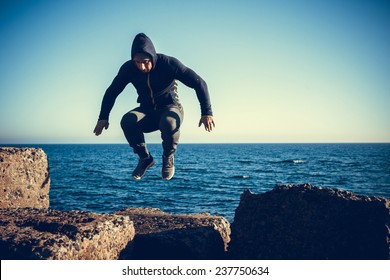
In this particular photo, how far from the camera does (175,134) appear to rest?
14.4 feet

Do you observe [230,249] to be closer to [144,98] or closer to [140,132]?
[140,132]

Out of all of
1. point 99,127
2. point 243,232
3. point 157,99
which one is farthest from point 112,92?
point 243,232

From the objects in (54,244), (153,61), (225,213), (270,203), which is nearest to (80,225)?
(54,244)

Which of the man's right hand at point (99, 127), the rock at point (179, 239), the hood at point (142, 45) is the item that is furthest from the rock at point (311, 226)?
the hood at point (142, 45)

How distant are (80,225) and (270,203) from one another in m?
2.43

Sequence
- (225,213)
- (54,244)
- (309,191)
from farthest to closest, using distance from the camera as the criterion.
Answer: (225,213) → (309,191) → (54,244)

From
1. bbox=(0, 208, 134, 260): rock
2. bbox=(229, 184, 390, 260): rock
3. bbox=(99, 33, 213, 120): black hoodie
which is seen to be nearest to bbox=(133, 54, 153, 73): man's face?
bbox=(99, 33, 213, 120): black hoodie

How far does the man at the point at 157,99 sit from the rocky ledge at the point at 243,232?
1239 mm

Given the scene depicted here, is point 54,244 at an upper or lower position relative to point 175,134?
lower

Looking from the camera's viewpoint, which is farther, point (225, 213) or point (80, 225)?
point (225, 213)

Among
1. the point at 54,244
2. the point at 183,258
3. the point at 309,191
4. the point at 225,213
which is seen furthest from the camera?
the point at 225,213

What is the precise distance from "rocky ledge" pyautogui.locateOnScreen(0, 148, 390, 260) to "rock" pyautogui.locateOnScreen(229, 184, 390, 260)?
11 millimetres

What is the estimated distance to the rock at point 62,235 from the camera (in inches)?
138

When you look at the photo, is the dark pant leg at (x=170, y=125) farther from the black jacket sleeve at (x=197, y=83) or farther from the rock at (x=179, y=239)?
the rock at (x=179, y=239)
